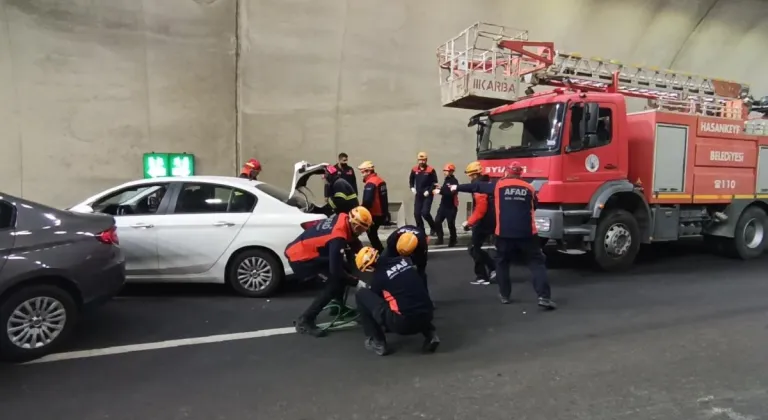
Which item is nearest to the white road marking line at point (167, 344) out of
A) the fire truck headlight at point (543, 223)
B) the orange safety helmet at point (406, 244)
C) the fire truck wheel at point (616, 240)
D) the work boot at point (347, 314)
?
the work boot at point (347, 314)

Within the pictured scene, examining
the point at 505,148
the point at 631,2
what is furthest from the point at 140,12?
the point at 631,2

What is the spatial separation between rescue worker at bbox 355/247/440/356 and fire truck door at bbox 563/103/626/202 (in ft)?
12.3

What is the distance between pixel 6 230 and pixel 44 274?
0.45 m

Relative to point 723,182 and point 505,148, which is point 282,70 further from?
point 723,182

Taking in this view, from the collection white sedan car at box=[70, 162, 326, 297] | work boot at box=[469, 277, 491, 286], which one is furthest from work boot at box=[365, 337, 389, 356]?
work boot at box=[469, 277, 491, 286]

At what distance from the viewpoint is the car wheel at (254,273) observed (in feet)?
19.6

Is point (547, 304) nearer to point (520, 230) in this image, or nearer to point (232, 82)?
point (520, 230)

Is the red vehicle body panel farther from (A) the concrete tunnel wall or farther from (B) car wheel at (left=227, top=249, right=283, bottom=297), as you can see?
(A) the concrete tunnel wall

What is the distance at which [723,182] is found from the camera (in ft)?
28.2

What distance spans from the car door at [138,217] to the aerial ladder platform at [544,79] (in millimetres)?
4839

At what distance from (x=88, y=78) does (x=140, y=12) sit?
1.63 metres

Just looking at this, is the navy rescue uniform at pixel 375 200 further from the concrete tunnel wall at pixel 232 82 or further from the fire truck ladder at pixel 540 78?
the concrete tunnel wall at pixel 232 82

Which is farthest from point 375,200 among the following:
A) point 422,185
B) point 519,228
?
point 519,228

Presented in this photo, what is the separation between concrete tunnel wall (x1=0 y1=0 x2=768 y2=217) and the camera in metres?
9.80
